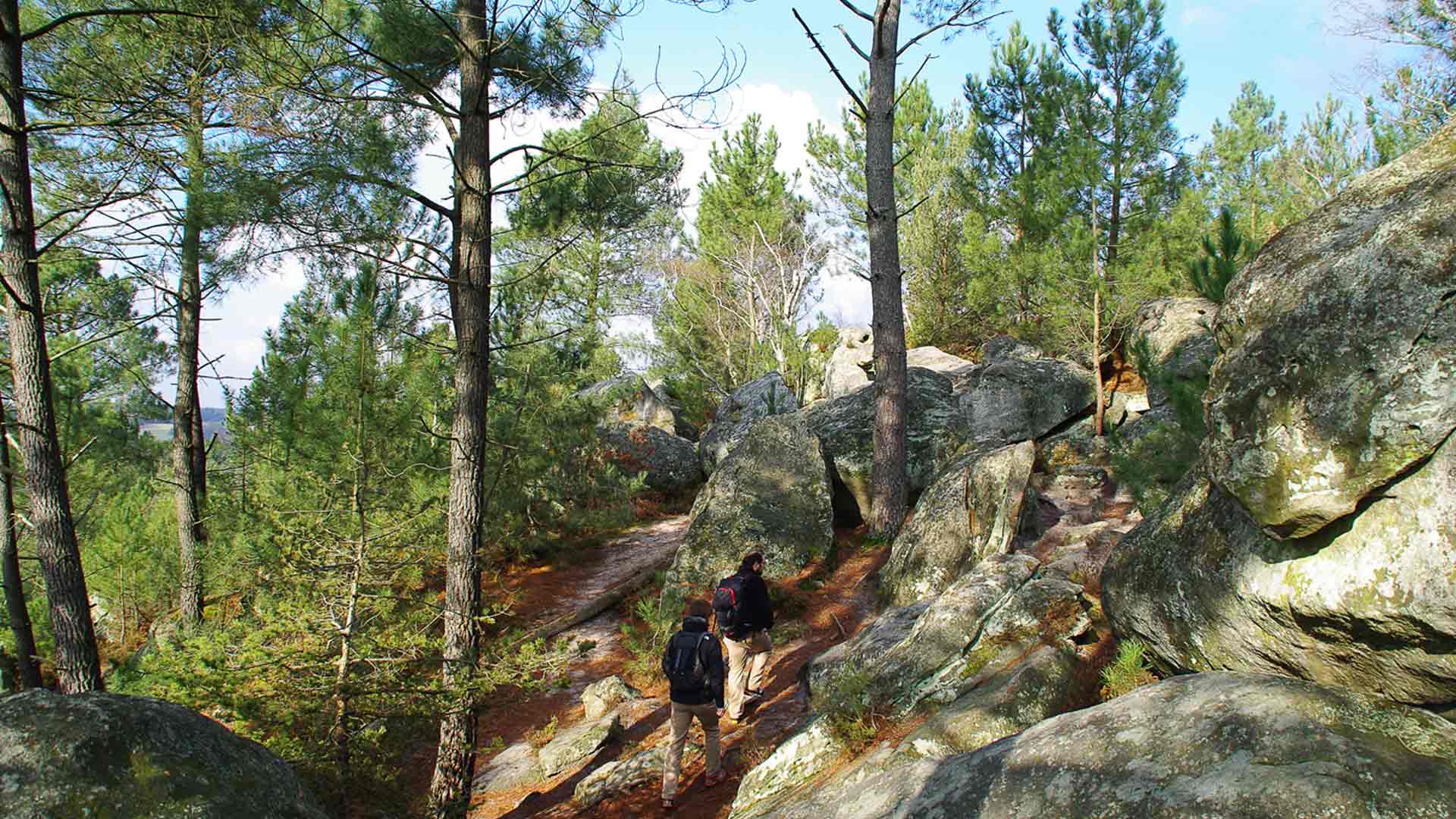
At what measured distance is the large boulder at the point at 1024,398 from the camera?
1414cm

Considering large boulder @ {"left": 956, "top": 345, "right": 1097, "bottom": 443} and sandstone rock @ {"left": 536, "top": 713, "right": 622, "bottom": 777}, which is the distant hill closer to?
sandstone rock @ {"left": 536, "top": 713, "right": 622, "bottom": 777}

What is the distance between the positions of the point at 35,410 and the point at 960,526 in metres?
7.78

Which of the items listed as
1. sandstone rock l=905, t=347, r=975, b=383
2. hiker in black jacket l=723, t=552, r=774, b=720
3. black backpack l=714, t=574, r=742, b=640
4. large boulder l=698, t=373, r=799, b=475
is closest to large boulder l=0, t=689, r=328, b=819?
black backpack l=714, t=574, r=742, b=640

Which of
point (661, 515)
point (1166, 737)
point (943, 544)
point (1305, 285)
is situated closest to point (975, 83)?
point (661, 515)

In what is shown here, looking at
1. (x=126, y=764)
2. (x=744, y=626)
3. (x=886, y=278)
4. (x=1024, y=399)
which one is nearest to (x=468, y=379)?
(x=744, y=626)

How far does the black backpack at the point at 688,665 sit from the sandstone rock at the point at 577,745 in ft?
5.80

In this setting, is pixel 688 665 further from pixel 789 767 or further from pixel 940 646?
pixel 940 646

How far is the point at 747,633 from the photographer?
21.9ft

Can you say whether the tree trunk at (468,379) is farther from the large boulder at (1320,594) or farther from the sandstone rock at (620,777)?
the large boulder at (1320,594)

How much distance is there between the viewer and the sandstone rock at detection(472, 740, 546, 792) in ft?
22.3

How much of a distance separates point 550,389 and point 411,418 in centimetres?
440

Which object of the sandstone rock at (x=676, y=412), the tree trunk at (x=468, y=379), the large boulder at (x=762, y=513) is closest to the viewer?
the tree trunk at (x=468, y=379)

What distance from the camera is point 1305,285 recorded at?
3385mm

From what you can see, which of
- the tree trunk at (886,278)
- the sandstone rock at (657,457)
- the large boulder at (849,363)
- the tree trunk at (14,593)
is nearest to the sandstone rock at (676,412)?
the sandstone rock at (657,457)
